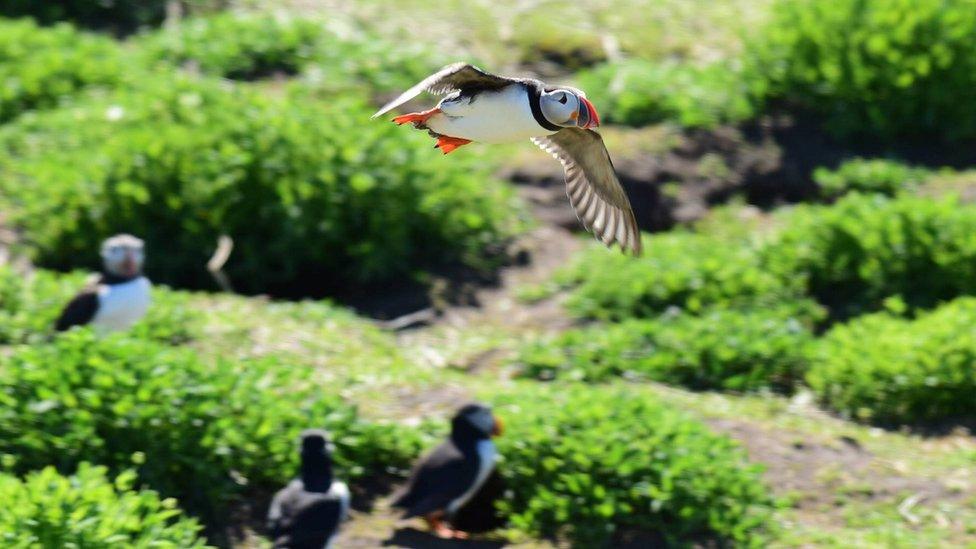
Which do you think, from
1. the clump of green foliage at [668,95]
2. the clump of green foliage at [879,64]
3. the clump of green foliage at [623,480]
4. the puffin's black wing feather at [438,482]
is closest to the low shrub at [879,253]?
the clump of green foliage at [879,64]

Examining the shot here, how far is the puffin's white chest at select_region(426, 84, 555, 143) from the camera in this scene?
13.3 feet

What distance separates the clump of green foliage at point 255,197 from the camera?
26.9 feet

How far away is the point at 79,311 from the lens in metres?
7.26

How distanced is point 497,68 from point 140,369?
4.94 metres

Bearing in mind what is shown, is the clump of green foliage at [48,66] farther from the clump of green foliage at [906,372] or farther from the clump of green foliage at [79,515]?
the clump of green foliage at [906,372]

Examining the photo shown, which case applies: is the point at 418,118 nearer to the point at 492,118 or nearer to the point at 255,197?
the point at 492,118

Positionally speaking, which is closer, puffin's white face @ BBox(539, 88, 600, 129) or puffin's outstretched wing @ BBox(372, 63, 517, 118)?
puffin's outstretched wing @ BBox(372, 63, 517, 118)

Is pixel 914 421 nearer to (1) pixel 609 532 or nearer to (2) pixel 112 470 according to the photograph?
(1) pixel 609 532

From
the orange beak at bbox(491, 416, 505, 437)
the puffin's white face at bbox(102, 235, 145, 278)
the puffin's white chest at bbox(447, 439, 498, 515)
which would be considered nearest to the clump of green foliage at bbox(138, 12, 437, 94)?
the puffin's white face at bbox(102, 235, 145, 278)

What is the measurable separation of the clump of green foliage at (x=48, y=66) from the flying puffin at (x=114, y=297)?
89.0 inches

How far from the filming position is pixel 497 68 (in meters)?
10.4

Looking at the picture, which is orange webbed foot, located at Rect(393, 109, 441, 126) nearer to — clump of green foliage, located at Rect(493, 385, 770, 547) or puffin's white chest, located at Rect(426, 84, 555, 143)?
puffin's white chest, located at Rect(426, 84, 555, 143)

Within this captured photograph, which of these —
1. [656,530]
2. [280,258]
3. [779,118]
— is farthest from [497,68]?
[656,530]

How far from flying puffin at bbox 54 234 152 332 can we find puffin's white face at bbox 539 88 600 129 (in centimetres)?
362
